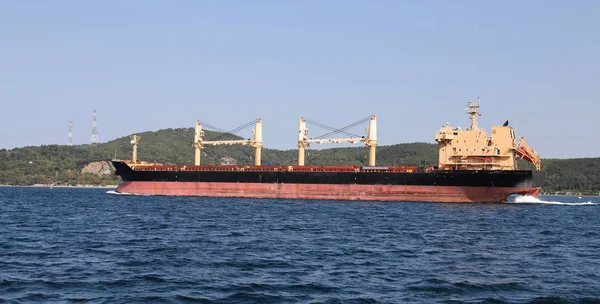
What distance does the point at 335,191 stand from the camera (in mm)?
69562

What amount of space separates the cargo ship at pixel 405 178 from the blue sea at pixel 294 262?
23902mm

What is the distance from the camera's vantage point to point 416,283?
1934 cm

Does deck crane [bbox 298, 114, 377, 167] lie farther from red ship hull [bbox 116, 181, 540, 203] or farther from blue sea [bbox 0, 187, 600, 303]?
blue sea [bbox 0, 187, 600, 303]

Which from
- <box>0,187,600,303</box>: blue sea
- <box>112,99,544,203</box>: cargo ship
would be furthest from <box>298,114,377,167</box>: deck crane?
<box>0,187,600,303</box>: blue sea

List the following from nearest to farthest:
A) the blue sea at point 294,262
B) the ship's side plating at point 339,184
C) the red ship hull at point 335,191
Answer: the blue sea at point 294,262
the ship's side plating at point 339,184
the red ship hull at point 335,191

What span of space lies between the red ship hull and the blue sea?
2392 cm

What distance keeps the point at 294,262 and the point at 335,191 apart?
154 feet

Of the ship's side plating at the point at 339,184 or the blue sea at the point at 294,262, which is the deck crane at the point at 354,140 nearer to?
the ship's side plating at the point at 339,184

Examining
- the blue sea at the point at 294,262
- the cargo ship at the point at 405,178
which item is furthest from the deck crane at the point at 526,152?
the blue sea at the point at 294,262

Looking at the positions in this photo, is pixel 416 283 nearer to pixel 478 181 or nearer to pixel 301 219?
pixel 301 219

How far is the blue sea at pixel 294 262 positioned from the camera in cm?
1769

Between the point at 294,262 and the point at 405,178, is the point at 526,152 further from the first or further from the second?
the point at 294,262

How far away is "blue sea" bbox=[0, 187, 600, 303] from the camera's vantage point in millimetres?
17688

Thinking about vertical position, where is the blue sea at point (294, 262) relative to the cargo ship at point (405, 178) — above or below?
below
